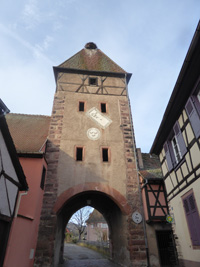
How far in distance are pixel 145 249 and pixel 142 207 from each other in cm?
164

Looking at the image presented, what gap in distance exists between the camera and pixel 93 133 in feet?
36.5

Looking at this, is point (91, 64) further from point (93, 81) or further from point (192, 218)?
point (192, 218)

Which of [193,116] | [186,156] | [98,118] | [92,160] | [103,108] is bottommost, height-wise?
[186,156]

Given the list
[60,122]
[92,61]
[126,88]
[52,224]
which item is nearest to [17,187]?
[52,224]

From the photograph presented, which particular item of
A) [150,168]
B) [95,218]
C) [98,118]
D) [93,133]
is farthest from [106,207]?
[95,218]

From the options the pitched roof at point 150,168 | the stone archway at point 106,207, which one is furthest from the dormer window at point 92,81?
the stone archway at point 106,207

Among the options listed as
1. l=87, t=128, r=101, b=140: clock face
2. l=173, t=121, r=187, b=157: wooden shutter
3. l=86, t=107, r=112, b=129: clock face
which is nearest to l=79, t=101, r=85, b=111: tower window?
l=86, t=107, r=112, b=129: clock face

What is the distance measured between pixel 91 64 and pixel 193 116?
1099 centimetres

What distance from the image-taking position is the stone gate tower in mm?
8867

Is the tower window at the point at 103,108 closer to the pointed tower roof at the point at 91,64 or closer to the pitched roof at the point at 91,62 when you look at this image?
the pointed tower roof at the point at 91,64

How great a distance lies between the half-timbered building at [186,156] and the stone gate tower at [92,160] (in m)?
2.75

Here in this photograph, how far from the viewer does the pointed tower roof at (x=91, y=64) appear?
547 inches

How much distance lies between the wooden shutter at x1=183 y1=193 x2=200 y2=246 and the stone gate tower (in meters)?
3.56

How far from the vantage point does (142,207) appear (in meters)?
9.41
